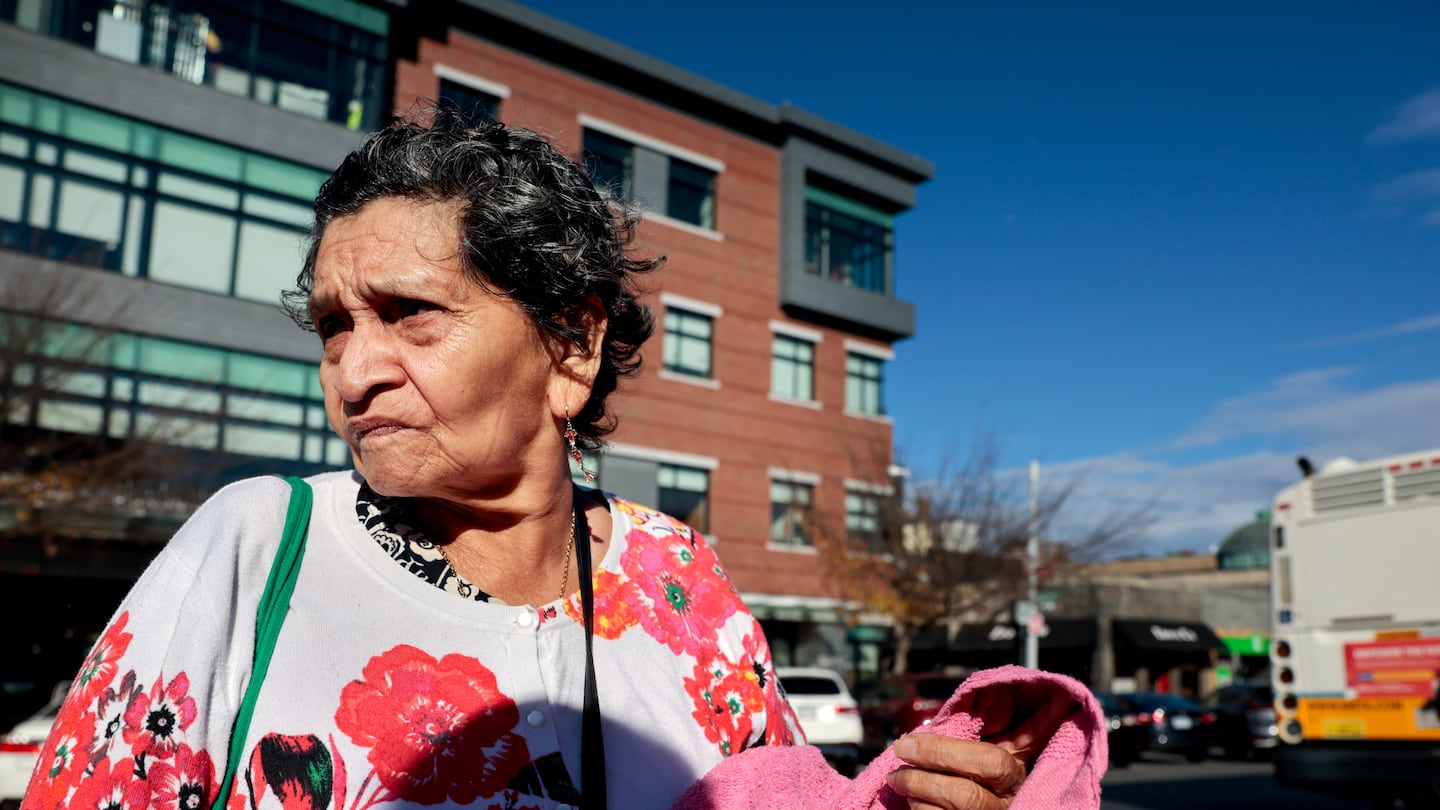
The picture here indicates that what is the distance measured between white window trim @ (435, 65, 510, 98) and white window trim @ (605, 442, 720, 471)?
782 cm

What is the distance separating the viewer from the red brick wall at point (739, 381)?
85.8ft

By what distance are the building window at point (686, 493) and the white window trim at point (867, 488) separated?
13.9ft

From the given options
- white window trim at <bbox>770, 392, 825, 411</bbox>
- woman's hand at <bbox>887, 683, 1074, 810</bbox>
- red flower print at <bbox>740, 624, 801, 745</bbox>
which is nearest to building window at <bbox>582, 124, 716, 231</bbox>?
white window trim at <bbox>770, 392, 825, 411</bbox>

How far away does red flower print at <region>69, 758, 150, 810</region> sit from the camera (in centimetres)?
137

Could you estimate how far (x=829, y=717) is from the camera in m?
18.0

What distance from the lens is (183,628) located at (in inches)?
56.9

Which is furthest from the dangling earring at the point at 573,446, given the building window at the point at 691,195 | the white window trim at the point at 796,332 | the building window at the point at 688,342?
the white window trim at the point at 796,332

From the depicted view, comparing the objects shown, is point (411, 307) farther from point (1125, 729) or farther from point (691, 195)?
point (691, 195)

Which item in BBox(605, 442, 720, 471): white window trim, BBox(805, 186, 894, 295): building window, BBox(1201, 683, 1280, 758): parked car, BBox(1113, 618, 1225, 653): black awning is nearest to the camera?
BBox(1201, 683, 1280, 758): parked car

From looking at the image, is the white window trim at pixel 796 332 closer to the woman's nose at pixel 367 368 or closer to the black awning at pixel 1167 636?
the black awning at pixel 1167 636

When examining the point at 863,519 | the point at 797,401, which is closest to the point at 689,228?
the point at 797,401

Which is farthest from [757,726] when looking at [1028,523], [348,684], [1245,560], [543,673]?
[1245,560]

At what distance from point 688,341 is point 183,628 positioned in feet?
85.5

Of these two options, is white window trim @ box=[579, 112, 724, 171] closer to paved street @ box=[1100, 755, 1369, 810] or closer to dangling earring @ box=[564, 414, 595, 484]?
paved street @ box=[1100, 755, 1369, 810]
